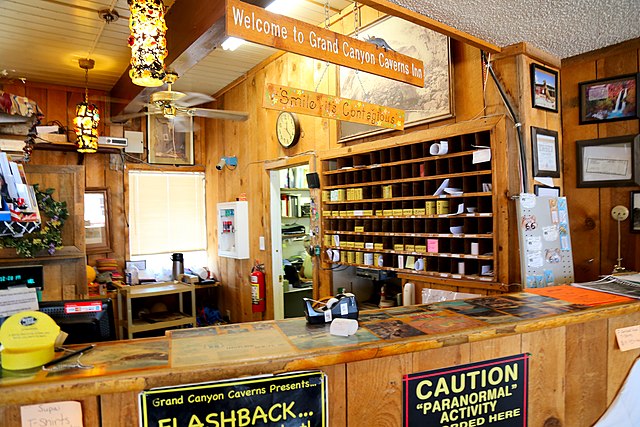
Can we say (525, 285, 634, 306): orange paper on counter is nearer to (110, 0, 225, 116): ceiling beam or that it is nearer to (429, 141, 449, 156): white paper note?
(429, 141, 449, 156): white paper note

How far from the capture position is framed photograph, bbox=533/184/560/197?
2.73 m

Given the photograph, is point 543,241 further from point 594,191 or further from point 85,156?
point 85,156

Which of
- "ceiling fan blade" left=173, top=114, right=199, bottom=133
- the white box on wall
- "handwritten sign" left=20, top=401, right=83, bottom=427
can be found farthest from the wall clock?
"handwritten sign" left=20, top=401, right=83, bottom=427

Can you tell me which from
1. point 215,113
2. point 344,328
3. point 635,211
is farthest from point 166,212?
point 635,211

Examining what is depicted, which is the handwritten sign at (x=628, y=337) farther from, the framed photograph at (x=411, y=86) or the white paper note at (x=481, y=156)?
the framed photograph at (x=411, y=86)

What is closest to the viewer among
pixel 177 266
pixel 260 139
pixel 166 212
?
pixel 260 139

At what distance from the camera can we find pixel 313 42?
209 centimetres

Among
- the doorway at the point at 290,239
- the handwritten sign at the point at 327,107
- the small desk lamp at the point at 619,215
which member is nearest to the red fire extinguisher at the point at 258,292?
the doorway at the point at 290,239

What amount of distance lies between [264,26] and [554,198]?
2.07 meters

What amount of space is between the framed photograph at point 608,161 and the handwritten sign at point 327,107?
130 centimetres

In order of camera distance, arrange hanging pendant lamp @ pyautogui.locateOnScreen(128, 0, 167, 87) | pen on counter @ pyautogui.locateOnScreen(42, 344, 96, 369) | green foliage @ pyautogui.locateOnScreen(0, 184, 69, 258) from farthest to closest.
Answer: green foliage @ pyautogui.locateOnScreen(0, 184, 69, 258)
hanging pendant lamp @ pyautogui.locateOnScreen(128, 0, 167, 87)
pen on counter @ pyautogui.locateOnScreen(42, 344, 96, 369)

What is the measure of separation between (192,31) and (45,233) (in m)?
1.94

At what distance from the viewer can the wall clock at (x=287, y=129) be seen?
4605 mm

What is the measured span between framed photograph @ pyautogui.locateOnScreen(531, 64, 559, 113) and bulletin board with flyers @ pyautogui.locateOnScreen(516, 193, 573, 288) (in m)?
0.62
